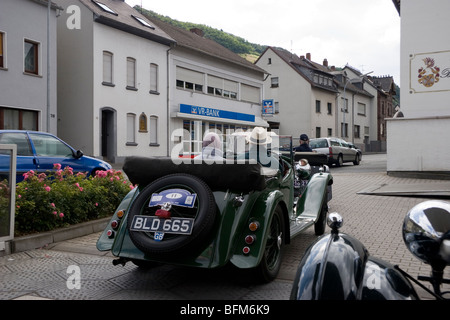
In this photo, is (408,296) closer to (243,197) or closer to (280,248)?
(243,197)

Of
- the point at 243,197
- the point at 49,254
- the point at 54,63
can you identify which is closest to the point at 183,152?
the point at 243,197

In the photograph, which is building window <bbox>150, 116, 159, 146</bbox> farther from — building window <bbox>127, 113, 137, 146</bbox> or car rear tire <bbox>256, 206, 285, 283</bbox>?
car rear tire <bbox>256, 206, 285, 283</bbox>

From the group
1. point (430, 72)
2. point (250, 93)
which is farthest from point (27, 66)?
point (250, 93)

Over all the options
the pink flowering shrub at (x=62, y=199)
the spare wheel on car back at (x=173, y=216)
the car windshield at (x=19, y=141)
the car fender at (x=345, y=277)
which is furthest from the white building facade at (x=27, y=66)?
the car fender at (x=345, y=277)

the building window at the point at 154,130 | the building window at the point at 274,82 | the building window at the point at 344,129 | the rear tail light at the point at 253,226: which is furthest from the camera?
the building window at the point at 344,129

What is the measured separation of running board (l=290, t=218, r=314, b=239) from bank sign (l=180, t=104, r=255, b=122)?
2384cm

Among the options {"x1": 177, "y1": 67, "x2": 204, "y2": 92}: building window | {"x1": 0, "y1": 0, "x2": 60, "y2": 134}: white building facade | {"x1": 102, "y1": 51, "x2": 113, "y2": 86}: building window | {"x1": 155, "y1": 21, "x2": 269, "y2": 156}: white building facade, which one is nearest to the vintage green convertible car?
{"x1": 0, "y1": 0, "x2": 60, "y2": 134}: white building facade

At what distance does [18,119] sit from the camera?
19.8m

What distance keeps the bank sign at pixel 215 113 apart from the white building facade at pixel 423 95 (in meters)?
15.5

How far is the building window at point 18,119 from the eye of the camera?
19.2 m

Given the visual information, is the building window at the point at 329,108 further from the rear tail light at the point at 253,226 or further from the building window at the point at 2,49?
the rear tail light at the point at 253,226

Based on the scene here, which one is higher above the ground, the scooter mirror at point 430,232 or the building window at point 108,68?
the building window at point 108,68

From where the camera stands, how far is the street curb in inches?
206

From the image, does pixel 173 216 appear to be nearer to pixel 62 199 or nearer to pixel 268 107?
pixel 62 199
